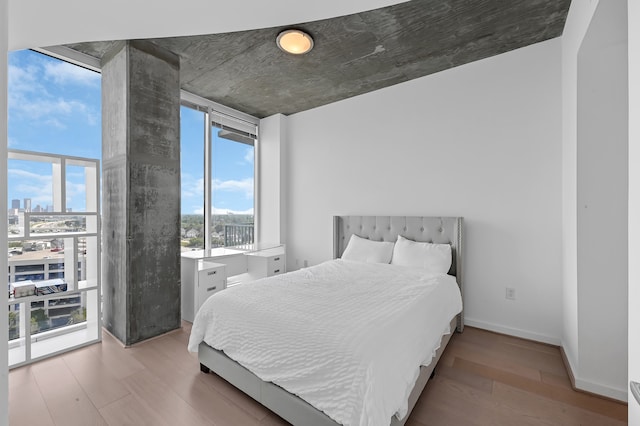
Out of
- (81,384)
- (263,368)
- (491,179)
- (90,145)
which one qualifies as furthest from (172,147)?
(491,179)

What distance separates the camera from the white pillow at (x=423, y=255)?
277 cm

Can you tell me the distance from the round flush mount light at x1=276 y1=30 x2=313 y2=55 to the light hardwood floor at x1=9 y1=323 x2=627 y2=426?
2.81m

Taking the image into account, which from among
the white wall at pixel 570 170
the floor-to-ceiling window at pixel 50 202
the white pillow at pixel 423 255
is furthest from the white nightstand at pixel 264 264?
the white wall at pixel 570 170

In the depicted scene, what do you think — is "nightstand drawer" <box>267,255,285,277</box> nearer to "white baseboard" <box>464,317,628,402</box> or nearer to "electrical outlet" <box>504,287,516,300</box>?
"white baseboard" <box>464,317,628,402</box>

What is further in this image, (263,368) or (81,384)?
(81,384)

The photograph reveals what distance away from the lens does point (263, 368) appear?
158cm

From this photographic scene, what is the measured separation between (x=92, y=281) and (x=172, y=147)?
57.6 inches

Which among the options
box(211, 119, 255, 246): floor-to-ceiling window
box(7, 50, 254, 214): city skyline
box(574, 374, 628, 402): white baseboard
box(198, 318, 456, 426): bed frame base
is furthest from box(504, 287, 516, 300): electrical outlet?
box(7, 50, 254, 214): city skyline

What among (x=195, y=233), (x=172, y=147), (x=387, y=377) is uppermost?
(x=172, y=147)

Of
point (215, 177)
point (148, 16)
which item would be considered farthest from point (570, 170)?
point (215, 177)

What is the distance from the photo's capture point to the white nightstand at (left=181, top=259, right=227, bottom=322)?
2.99 meters
